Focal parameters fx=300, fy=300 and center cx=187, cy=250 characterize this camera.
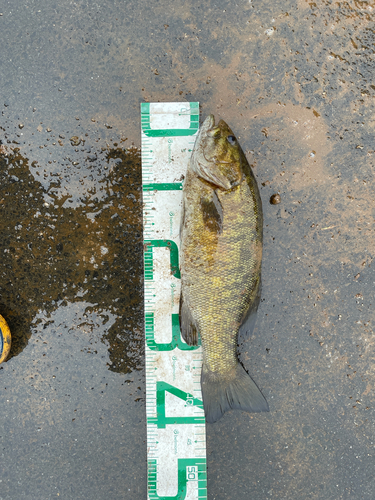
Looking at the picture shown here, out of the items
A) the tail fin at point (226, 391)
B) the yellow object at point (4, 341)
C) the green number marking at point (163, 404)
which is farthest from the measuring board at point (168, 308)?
the yellow object at point (4, 341)

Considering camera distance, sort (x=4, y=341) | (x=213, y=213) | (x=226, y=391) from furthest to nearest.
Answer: (x=4, y=341) → (x=226, y=391) → (x=213, y=213)

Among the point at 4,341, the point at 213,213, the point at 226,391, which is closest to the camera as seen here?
the point at 213,213

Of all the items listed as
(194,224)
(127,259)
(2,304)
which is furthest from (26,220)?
(194,224)

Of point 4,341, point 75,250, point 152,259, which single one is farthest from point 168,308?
point 4,341

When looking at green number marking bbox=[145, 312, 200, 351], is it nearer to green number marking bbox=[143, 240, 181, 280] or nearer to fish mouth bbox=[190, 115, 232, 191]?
green number marking bbox=[143, 240, 181, 280]

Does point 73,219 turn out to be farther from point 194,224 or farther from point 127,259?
point 194,224

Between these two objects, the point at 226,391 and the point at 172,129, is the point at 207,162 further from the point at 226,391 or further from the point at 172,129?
the point at 226,391

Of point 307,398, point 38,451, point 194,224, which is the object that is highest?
point 194,224
